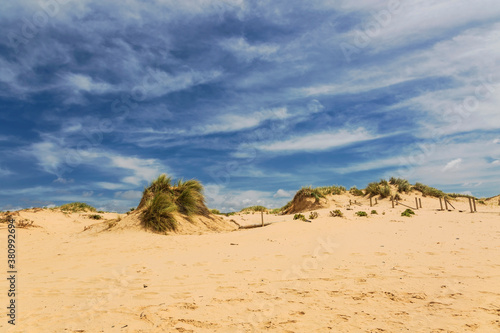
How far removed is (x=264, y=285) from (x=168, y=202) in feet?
28.7

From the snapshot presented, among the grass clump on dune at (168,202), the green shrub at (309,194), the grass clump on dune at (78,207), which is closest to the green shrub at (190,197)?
the grass clump on dune at (168,202)

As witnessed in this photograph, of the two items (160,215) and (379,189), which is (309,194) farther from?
(160,215)

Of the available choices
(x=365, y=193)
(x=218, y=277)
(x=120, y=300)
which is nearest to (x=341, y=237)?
(x=218, y=277)

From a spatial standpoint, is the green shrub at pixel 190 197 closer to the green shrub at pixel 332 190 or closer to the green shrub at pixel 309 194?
the green shrub at pixel 309 194

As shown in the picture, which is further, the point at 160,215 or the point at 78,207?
the point at 78,207

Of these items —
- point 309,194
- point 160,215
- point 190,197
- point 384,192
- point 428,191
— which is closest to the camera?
point 160,215

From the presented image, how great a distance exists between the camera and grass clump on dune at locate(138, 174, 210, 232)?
12.9 meters

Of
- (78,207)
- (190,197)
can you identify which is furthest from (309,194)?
(78,207)

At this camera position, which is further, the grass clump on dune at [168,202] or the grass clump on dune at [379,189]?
the grass clump on dune at [379,189]

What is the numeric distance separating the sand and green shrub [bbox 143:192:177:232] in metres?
1.50

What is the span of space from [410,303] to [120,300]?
4.67 m

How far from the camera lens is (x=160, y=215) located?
1310 centimetres

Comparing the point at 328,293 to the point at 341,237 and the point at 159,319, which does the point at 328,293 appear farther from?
the point at 341,237

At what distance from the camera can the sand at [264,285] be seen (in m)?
3.99
